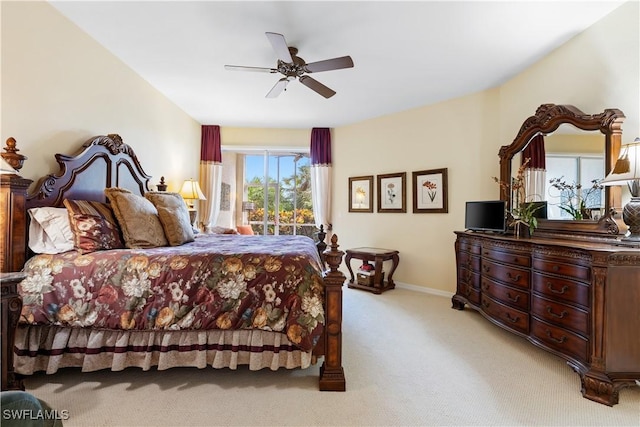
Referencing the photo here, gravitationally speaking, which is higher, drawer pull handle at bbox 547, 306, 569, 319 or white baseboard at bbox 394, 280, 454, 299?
drawer pull handle at bbox 547, 306, 569, 319

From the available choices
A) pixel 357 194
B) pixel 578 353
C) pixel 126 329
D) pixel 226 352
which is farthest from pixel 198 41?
pixel 578 353

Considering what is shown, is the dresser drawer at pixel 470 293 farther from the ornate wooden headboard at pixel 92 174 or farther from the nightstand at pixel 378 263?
the ornate wooden headboard at pixel 92 174

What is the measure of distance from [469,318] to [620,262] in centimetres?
163

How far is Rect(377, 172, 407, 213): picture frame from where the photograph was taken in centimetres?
459

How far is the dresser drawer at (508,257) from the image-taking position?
2.47m

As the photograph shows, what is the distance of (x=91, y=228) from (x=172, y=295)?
827mm

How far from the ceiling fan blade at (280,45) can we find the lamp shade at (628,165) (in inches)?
98.6

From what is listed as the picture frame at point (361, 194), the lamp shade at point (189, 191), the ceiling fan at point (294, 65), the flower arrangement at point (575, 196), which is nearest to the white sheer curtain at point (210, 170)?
the lamp shade at point (189, 191)

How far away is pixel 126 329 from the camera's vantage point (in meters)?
1.89

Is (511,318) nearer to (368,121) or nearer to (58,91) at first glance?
(368,121)

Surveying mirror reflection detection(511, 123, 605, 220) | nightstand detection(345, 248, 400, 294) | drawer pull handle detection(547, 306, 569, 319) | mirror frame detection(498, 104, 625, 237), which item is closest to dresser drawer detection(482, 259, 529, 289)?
drawer pull handle detection(547, 306, 569, 319)

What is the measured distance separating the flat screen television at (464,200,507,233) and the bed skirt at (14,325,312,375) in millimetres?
2378

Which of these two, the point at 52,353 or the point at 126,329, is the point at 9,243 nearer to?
the point at 52,353

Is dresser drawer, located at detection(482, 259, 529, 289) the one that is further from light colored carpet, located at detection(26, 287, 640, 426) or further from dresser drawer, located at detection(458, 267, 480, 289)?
light colored carpet, located at detection(26, 287, 640, 426)
